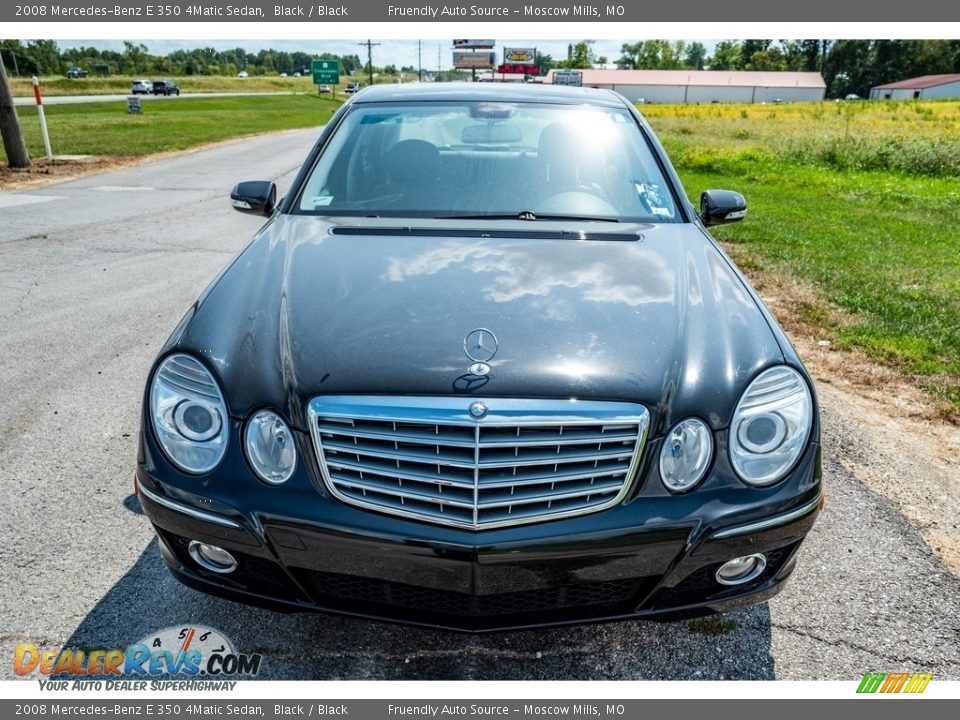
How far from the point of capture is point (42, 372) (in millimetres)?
4473

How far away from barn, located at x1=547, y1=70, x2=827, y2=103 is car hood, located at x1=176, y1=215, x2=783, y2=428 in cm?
10305

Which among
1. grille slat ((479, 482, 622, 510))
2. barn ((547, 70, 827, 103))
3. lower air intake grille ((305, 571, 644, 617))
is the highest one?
grille slat ((479, 482, 622, 510))

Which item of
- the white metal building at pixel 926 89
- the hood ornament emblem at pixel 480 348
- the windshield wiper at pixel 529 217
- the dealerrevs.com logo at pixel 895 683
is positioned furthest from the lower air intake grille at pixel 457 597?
the white metal building at pixel 926 89

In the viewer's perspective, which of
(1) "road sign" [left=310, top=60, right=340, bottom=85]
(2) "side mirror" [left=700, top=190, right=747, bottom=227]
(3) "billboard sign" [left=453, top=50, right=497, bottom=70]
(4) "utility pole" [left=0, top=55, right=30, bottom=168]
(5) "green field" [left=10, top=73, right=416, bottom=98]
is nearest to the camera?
(2) "side mirror" [left=700, top=190, right=747, bottom=227]

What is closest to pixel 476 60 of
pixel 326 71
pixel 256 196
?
pixel 326 71

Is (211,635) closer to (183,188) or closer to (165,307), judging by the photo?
(165,307)

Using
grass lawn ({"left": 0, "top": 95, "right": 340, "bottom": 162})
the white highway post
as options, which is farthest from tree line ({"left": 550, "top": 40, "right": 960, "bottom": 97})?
the white highway post

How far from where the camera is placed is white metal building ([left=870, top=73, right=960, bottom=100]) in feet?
291

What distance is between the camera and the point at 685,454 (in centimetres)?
200

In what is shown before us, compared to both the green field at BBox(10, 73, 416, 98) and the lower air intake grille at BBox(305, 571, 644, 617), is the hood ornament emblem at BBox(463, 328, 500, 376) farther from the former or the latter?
the green field at BBox(10, 73, 416, 98)

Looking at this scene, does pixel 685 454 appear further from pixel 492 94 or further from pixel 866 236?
pixel 866 236

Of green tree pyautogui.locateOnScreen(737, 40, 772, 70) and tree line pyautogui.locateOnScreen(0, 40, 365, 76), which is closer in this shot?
tree line pyautogui.locateOnScreen(0, 40, 365, 76)

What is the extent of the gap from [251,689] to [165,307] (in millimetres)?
4165

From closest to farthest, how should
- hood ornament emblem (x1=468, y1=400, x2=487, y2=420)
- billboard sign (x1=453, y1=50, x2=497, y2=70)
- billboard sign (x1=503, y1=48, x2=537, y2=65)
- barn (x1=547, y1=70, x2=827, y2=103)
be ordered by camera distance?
1. hood ornament emblem (x1=468, y1=400, x2=487, y2=420)
2. billboard sign (x1=453, y1=50, x2=497, y2=70)
3. billboard sign (x1=503, y1=48, x2=537, y2=65)
4. barn (x1=547, y1=70, x2=827, y2=103)
